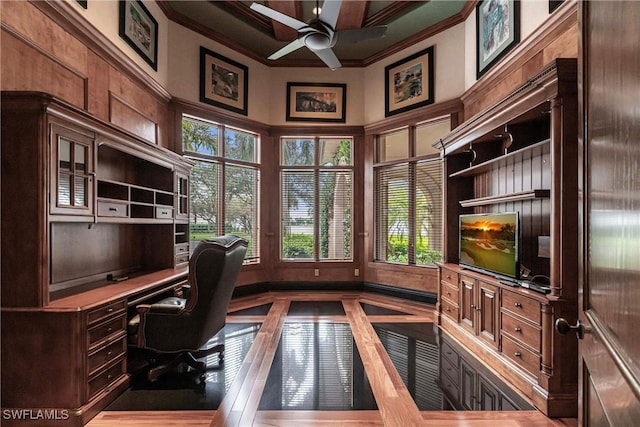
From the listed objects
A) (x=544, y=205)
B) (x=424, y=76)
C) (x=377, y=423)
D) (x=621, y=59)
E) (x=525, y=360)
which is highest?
(x=424, y=76)

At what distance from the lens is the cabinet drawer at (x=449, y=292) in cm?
394

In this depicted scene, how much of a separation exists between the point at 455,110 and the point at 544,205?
2.40 metres

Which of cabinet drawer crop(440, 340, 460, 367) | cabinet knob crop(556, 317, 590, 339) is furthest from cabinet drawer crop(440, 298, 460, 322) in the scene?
cabinet knob crop(556, 317, 590, 339)

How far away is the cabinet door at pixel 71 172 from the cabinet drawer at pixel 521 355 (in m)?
3.57

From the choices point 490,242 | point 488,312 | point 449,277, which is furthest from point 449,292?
point 490,242

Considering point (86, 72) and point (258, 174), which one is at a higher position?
point (86, 72)

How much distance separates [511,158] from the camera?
3.52m

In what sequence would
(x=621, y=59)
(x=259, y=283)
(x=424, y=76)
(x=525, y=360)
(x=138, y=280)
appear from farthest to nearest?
(x=259, y=283), (x=424, y=76), (x=138, y=280), (x=525, y=360), (x=621, y=59)

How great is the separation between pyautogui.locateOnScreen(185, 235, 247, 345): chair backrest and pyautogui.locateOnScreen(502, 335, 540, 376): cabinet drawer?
2.43 meters

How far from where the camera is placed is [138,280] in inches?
130

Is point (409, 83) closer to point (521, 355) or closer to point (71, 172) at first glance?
point (521, 355)

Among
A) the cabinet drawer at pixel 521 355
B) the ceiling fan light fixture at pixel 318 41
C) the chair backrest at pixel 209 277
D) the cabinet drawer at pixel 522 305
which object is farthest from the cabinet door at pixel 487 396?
the ceiling fan light fixture at pixel 318 41

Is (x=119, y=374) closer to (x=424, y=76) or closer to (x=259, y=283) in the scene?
(x=259, y=283)

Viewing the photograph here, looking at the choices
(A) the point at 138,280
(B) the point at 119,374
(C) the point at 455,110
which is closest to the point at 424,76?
(C) the point at 455,110
